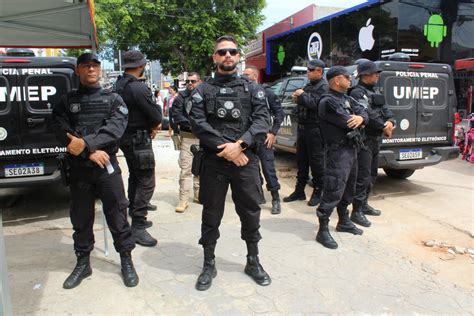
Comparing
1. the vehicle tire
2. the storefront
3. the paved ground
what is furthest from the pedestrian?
the storefront

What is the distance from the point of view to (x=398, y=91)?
5.76 meters

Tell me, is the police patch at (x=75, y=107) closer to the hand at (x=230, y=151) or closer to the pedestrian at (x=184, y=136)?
the hand at (x=230, y=151)

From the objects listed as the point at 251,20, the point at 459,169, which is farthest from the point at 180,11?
the point at 459,169

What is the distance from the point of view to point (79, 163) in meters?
3.23

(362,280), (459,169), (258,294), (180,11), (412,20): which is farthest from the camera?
(180,11)

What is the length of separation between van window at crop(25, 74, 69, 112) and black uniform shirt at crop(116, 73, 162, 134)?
1.52 meters

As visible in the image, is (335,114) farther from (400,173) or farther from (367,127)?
(400,173)

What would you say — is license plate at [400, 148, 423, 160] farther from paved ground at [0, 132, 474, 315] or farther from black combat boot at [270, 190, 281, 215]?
black combat boot at [270, 190, 281, 215]

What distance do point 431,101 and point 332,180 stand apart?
2.86 m

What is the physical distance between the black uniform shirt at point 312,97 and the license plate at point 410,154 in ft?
4.88

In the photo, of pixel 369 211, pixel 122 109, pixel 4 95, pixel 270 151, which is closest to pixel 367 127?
pixel 369 211

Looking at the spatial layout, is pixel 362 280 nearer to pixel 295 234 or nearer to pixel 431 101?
pixel 295 234

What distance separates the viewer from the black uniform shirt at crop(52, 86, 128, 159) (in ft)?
10.5

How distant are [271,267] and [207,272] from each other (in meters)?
0.62
